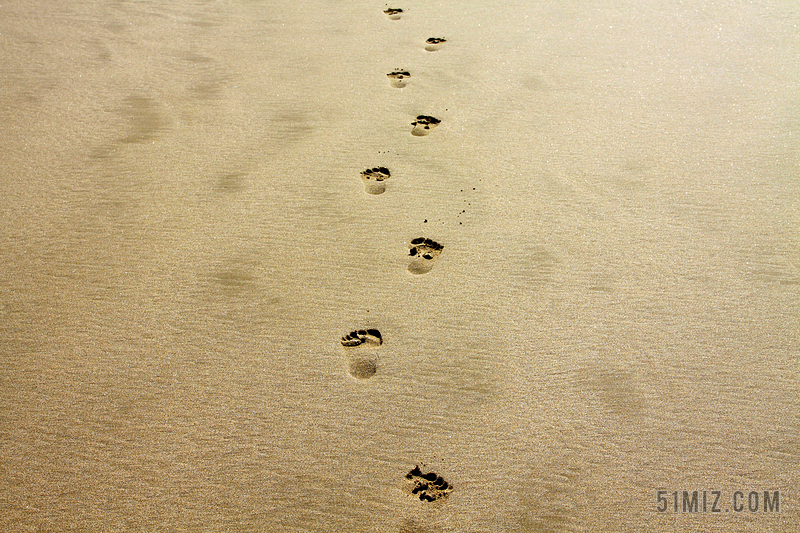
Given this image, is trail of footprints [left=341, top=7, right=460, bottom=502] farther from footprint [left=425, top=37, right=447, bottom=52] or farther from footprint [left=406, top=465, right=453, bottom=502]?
footprint [left=425, top=37, right=447, bottom=52]

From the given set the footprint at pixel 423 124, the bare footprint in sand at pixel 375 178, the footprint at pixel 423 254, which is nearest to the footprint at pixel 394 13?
the footprint at pixel 423 124

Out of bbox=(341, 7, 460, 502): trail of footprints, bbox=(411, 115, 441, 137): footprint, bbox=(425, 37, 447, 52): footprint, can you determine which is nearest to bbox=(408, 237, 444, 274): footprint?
bbox=(341, 7, 460, 502): trail of footprints

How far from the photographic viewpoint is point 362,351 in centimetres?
188

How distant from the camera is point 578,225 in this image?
7.45 ft

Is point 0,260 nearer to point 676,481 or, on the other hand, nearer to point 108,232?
point 108,232

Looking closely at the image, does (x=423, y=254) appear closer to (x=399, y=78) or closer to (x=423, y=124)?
(x=423, y=124)

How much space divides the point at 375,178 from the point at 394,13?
1.71 meters

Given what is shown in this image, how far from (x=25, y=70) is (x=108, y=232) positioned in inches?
57.5

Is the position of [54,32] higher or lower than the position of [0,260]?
higher

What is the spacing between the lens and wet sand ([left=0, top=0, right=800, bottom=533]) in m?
1.59

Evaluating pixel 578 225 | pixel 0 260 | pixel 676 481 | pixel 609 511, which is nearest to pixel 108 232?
pixel 0 260

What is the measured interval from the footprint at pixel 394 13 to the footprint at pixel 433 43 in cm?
38

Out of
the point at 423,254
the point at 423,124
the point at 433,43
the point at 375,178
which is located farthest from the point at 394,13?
the point at 423,254

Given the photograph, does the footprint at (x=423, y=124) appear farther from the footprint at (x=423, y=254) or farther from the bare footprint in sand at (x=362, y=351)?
the bare footprint in sand at (x=362, y=351)
